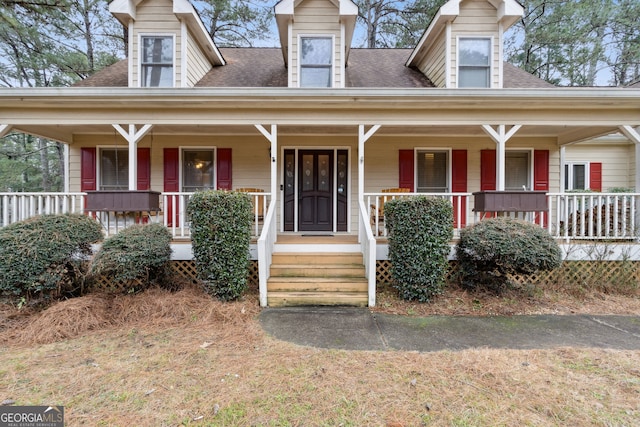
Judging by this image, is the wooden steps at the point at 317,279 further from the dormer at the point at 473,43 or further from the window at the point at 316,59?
the dormer at the point at 473,43

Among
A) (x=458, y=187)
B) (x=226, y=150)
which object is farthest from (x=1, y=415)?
(x=458, y=187)

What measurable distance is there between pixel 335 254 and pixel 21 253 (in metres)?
4.21

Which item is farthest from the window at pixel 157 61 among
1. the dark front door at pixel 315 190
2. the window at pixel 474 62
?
the window at pixel 474 62

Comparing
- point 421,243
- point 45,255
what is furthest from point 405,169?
point 45,255

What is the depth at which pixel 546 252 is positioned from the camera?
4.21m

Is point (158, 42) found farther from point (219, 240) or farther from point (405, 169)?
point (405, 169)

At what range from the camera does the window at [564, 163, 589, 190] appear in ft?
33.1

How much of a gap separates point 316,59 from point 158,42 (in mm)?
3327

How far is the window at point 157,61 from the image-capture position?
6.39 meters

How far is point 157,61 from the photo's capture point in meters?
6.40

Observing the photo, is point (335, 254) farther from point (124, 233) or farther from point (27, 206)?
point (27, 206)

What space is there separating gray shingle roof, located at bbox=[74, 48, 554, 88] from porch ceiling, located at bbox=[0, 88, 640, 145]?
74.0 inches

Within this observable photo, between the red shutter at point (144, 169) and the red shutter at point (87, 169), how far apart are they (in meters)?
1.03

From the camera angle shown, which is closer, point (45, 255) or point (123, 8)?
point (45, 255)
